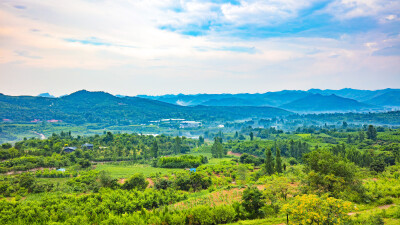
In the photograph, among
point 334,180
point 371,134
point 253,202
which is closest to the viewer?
point 253,202

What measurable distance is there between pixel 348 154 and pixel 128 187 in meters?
42.4

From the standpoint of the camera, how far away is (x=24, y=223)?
22062 millimetres

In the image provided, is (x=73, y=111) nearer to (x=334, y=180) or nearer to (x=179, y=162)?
(x=179, y=162)

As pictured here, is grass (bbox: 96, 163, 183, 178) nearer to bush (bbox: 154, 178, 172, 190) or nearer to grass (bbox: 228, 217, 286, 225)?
bush (bbox: 154, 178, 172, 190)

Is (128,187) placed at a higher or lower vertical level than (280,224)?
lower

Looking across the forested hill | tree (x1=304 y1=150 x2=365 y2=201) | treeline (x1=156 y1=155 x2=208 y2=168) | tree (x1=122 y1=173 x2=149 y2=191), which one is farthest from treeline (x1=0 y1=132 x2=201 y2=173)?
the forested hill

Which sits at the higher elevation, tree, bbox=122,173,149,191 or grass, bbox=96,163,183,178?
tree, bbox=122,173,149,191

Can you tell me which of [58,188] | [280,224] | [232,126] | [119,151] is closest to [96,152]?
[119,151]

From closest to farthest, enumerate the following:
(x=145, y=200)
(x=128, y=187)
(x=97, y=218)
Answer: (x=97, y=218), (x=145, y=200), (x=128, y=187)

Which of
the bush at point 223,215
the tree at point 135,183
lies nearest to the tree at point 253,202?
the bush at point 223,215

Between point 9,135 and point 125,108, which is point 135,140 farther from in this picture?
point 125,108

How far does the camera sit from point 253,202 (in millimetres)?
22344

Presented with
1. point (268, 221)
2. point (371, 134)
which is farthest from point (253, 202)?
point (371, 134)

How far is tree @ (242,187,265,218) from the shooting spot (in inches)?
875
